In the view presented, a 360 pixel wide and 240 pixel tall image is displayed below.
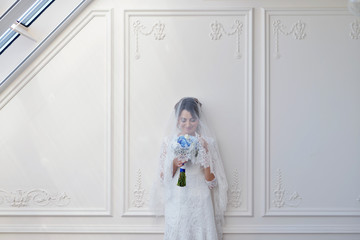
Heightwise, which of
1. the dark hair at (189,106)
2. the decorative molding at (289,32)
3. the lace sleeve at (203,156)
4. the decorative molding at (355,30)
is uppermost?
the decorative molding at (355,30)

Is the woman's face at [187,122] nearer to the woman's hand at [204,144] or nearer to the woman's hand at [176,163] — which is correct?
the woman's hand at [204,144]

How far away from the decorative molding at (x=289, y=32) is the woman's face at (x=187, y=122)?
3.74 ft

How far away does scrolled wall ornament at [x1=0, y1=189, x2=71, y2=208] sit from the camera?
3688mm

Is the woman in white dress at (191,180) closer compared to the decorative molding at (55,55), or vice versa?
the woman in white dress at (191,180)

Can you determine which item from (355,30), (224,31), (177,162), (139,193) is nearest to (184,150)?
(177,162)

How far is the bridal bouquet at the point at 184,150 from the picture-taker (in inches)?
129

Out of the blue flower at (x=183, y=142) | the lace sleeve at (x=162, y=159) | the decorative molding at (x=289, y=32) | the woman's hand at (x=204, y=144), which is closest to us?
the blue flower at (x=183, y=142)

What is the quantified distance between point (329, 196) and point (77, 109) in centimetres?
284

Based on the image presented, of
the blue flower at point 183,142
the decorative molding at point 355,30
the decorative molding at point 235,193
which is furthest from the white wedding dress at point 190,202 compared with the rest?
the decorative molding at point 355,30

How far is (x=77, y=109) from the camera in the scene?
3.68 meters

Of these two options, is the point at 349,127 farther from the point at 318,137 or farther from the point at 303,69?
the point at 303,69

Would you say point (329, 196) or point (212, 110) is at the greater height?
point (212, 110)

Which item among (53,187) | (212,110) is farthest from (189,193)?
(53,187)

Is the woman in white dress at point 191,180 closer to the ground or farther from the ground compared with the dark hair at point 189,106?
closer to the ground
